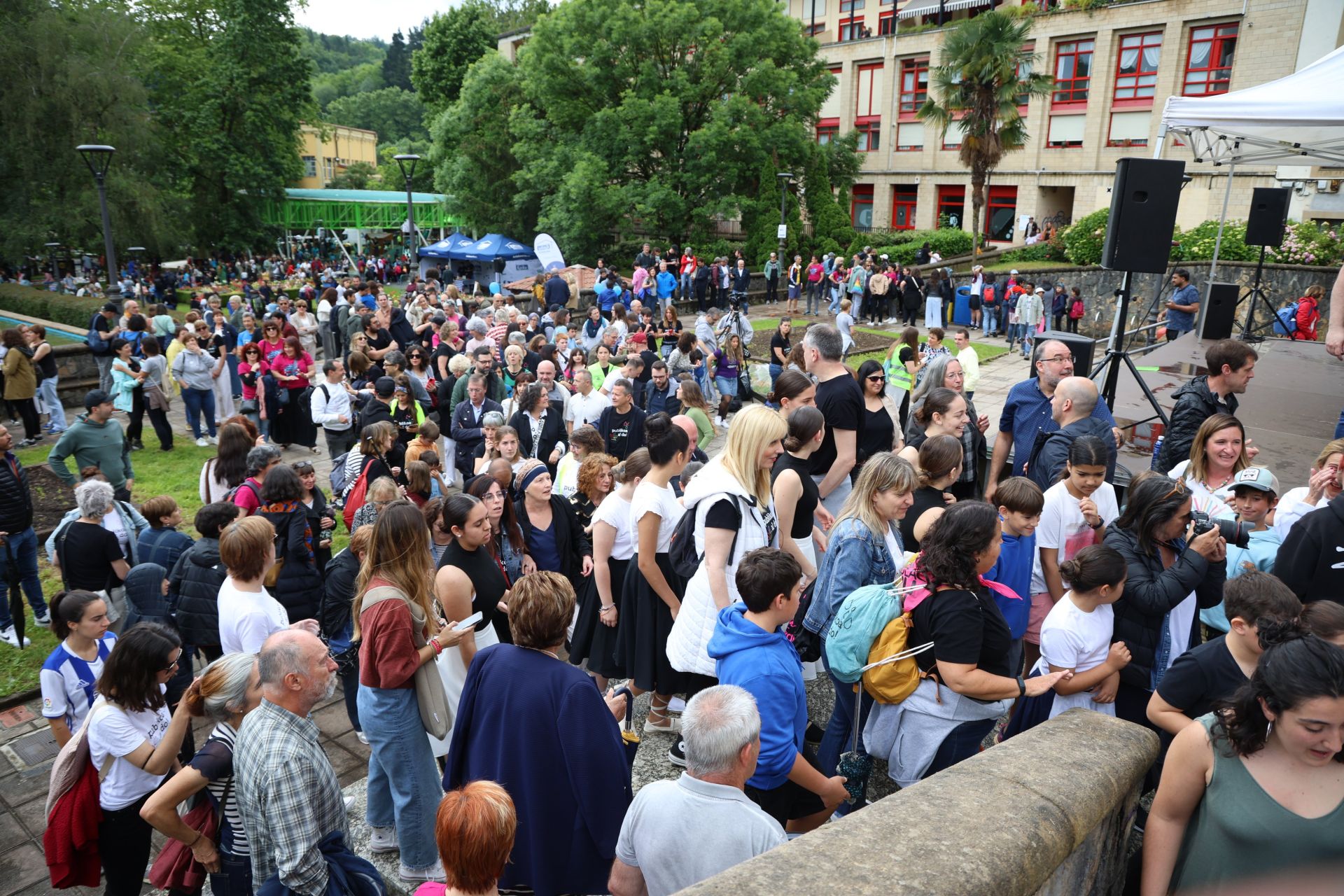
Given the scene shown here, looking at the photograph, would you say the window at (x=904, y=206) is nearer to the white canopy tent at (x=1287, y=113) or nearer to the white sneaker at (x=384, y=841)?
the white canopy tent at (x=1287, y=113)

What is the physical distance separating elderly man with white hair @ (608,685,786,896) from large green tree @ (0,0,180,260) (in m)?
34.4

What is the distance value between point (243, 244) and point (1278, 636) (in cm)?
4819

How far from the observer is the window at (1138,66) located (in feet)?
97.3

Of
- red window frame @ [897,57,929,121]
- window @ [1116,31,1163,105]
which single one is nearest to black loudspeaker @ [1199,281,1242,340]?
window @ [1116,31,1163,105]

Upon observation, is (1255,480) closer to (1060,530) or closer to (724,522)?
(1060,530)

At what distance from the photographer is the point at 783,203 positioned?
1056 inches

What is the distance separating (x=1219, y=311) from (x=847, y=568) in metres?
12.0

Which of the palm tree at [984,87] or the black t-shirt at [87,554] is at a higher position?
the palm tree at [984,87]

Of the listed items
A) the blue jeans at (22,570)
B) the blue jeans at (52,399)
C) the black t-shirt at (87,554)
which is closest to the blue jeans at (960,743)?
the black t-shirt at (87,554)

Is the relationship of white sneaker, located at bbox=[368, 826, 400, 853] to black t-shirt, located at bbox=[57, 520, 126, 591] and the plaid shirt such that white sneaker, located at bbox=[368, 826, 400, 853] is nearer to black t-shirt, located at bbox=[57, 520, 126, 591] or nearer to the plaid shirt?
the plaid shirt

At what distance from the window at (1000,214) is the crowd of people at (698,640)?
104 feet

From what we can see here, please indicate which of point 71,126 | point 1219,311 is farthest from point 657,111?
point 71,126

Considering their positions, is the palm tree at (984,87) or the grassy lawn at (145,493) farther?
the palm tree at (984,87)

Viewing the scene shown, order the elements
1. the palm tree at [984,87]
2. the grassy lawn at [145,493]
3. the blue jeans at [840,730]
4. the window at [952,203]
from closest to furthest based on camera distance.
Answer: the blue jeans at [840,730]
the grassy lawn at [145,493]
the palm tree at [984,87]
the window at [952,203]
